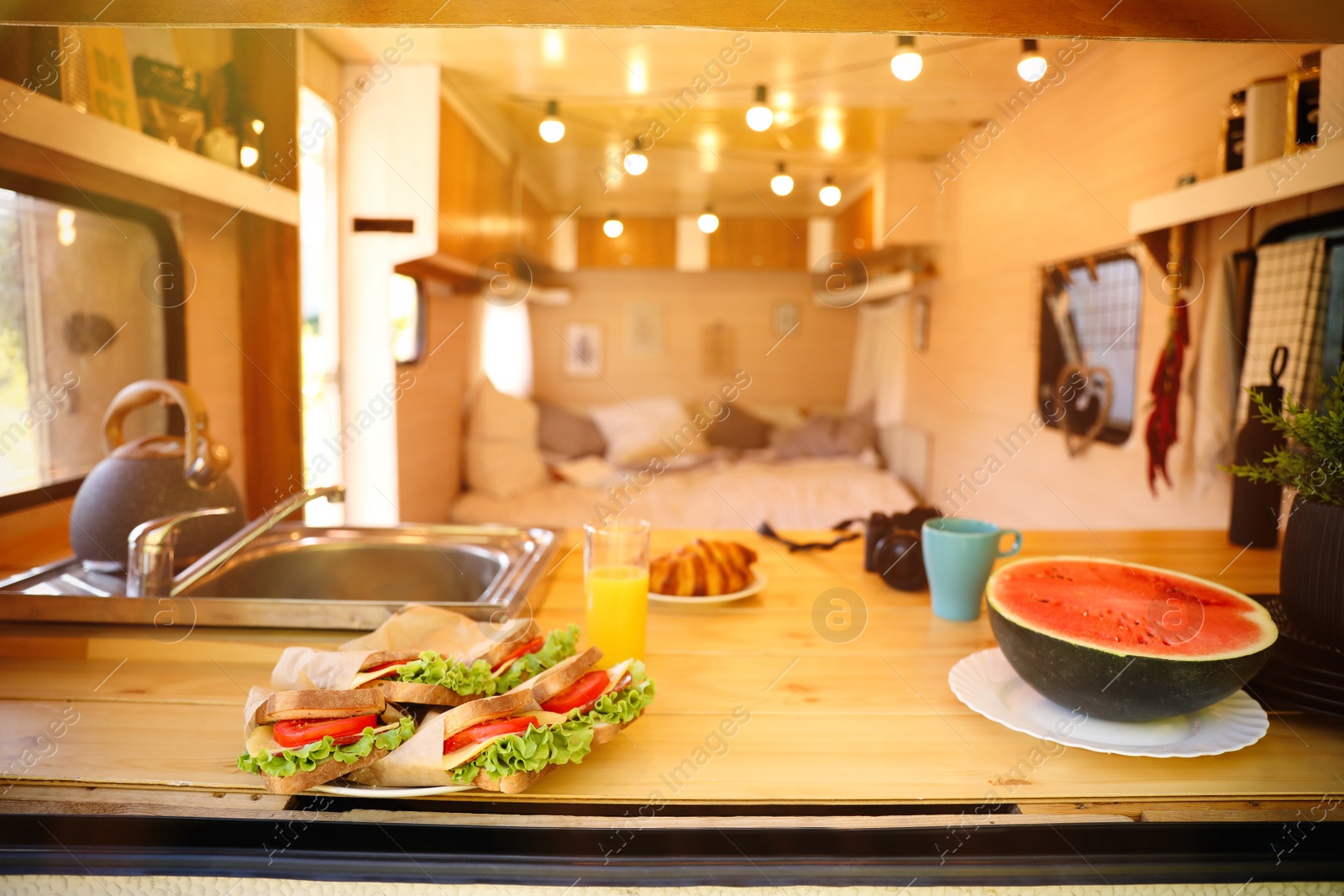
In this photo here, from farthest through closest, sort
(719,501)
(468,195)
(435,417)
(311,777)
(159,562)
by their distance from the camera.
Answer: (719,501), (435,417), (468,195), (159,562), (311,777)

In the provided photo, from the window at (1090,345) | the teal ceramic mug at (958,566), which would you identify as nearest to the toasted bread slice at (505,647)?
the teal ceramic mug at (958,566)

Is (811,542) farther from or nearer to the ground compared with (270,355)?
nearer to the ground

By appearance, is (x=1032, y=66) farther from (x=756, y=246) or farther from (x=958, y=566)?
(x=756, y=246)

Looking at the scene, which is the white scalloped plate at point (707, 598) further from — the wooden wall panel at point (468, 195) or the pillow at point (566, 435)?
the pillow at point (566, 435)

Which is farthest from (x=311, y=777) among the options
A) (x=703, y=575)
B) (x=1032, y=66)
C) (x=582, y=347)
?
(x=582, y=347)

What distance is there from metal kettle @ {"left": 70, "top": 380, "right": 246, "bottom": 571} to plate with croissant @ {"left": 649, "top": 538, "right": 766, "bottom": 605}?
2.33 ft

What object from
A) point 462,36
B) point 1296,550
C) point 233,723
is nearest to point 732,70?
point 462,36

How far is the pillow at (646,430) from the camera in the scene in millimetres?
4902

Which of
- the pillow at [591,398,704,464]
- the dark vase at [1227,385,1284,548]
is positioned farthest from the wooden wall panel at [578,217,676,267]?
the dark vase at [1227,385,1284,548]

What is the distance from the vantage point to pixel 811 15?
2.92ft

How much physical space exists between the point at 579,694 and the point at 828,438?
168 inches

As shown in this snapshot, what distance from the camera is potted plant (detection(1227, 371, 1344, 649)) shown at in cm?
94

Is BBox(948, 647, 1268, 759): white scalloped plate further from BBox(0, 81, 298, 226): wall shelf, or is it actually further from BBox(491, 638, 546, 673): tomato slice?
BBox(0, 81, 298, 226): wall shelf

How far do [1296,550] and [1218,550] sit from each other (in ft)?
2.28
